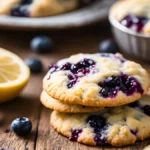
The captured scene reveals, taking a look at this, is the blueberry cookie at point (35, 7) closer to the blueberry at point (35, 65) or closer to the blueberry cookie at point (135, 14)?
the blueberry cookie at point (135, 14)

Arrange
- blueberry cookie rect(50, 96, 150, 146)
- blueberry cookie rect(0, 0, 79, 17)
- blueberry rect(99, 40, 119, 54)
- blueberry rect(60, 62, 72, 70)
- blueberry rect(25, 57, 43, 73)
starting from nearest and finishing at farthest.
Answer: blueberry cookie rect(50, 96, 150, 146), blueberry rect(60, 62, 72, 70), blueberry rect(25, 57, 43, 73), blueberry rect(99, 40, 119, 54), blueberry cookie rect(0, 0, 79, 17)

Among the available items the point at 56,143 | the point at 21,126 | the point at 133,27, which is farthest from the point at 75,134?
the point at 133,27

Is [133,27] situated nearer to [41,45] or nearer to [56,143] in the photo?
[41,45]

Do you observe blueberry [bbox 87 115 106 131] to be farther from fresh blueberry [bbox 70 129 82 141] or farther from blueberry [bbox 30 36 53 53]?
blueberry [bbox 30 36 53 53]

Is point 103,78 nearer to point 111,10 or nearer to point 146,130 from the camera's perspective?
point 146,130

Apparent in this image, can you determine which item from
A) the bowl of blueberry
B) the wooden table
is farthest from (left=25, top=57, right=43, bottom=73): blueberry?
the bowl of blueberry

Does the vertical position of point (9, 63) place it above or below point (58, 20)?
above

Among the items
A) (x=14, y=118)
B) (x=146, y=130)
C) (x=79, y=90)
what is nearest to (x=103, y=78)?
(x=79, y=90)
